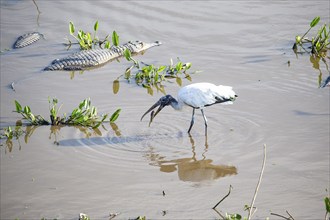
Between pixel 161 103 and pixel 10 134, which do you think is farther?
pixel 161 103

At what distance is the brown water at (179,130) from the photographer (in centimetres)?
644

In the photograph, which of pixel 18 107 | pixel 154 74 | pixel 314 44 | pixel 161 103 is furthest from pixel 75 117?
pixel 314 44

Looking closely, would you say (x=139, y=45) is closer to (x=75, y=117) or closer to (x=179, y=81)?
(x=179, y=81)

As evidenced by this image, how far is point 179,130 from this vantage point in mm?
8109

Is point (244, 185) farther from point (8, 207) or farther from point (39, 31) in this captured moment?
point (39, 31)

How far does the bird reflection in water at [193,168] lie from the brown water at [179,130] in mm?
14

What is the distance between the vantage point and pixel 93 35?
38.7 feet

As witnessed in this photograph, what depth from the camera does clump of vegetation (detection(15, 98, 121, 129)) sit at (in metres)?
7.99

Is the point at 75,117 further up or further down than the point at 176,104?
further down

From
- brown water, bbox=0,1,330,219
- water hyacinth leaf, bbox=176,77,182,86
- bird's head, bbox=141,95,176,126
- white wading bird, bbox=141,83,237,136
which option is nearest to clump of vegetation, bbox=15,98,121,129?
brown water, bbox=0,1,330,219

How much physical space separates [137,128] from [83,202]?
194 cm

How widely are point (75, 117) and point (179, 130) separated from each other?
4.43 ft

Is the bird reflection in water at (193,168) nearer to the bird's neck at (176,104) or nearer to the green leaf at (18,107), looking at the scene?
the bird's neck at (176,104)

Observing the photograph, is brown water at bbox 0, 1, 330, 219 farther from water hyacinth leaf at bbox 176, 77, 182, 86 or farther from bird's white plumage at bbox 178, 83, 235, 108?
bird's white plumage at bbox 178, 83, 235, 108
